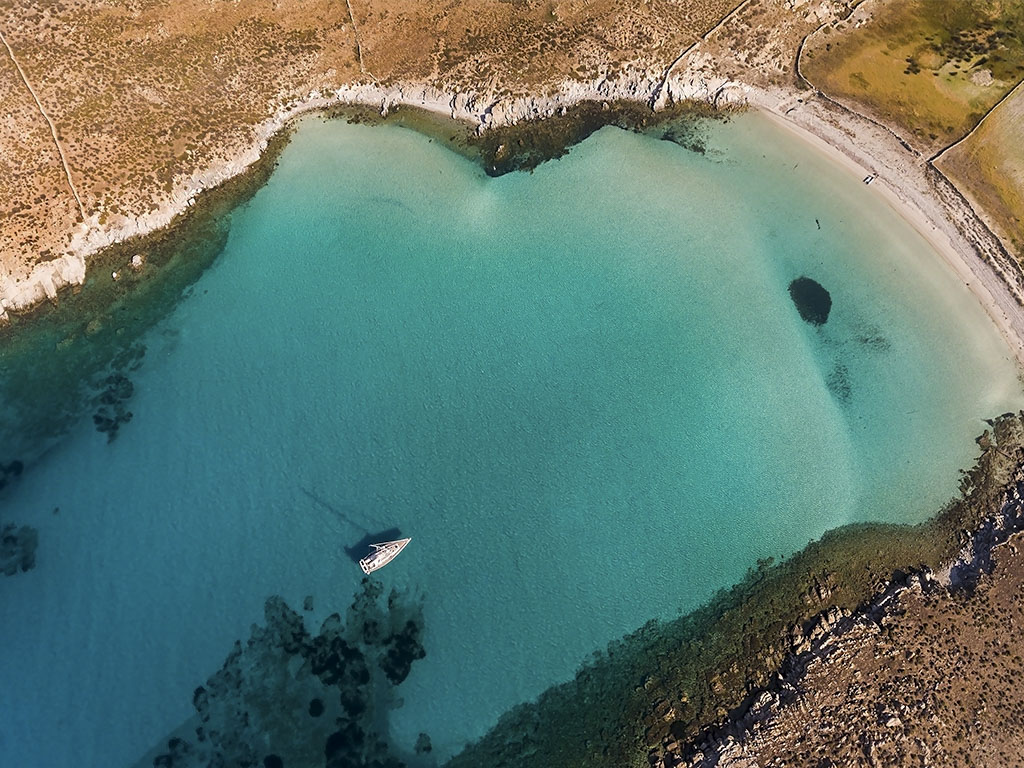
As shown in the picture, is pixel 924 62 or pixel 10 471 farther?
pixel 924 62

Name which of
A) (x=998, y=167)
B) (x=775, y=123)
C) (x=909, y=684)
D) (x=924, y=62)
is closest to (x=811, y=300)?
(x=775, y=123)

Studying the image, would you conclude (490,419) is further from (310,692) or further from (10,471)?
(10,471)

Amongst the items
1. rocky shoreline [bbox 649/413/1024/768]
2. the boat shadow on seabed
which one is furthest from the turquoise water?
rocky shoreline [bbox 649/413/1024/768]

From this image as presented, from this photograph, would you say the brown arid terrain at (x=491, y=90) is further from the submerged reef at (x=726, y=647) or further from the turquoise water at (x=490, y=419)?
the turquoise water at (x=490, y=419)

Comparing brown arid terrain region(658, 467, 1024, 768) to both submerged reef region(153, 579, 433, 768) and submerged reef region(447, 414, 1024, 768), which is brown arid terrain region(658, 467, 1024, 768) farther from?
submerged reef region(153, 579, 433, 768)

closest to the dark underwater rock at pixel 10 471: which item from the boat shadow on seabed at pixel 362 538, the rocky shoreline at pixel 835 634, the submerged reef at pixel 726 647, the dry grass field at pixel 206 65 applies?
the dry grass field at pixel 206 65

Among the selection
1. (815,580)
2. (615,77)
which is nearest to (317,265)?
(615,77)
